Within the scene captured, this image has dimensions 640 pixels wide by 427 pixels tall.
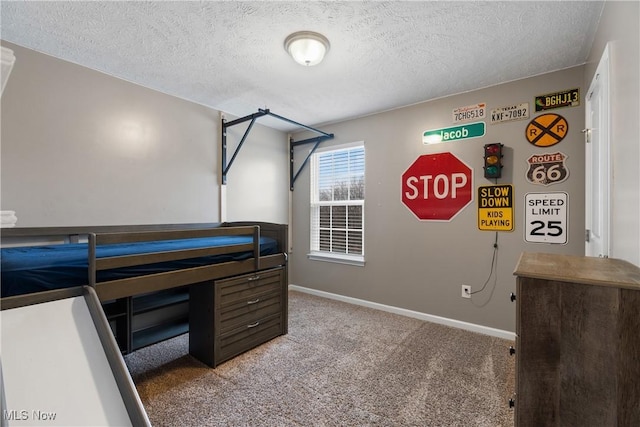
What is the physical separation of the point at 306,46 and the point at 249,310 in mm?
1999

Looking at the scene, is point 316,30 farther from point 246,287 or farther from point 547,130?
point 547,130

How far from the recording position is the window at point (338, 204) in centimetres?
355

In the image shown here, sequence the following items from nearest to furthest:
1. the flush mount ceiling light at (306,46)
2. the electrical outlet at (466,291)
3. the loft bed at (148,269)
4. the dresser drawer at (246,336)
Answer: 1. the loft bed at (148,269)
2. the flush mount ceiling light at (306,46)
3. the dresser drawer at (246,336)
4. the electrical outlet at (466,291)

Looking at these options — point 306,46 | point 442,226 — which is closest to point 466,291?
point 442,226

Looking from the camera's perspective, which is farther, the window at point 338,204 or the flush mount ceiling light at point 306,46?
the window at point 338,204

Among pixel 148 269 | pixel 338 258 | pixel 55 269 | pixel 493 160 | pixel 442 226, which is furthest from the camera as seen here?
pixel 338 258

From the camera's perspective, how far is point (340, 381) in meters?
1.93

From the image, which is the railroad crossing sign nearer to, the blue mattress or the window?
the window

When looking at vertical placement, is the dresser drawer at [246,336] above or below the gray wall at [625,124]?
below

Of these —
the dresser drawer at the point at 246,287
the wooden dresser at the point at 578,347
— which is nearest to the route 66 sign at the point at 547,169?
the wooden dresser at the point at 578,347

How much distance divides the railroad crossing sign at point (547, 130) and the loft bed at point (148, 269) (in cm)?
229

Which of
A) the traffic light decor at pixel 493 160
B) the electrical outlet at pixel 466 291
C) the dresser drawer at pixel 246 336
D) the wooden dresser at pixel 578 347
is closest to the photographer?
the wooden dresser at pixel 578 347

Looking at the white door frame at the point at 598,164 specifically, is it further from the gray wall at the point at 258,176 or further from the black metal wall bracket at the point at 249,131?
the gray wall at the point at 258,176

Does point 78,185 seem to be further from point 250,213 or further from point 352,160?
point 352,160
